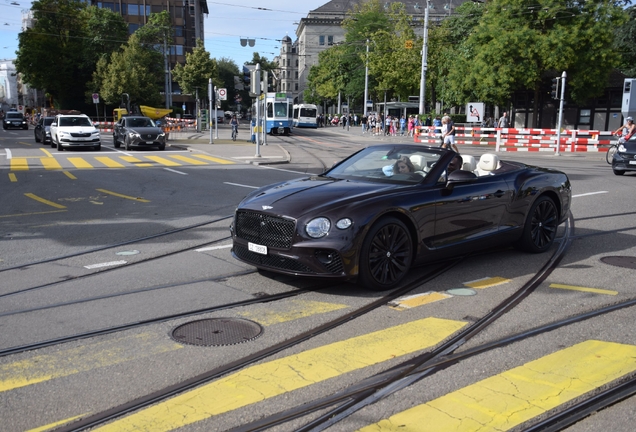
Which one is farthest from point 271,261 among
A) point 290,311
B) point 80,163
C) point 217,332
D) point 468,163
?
point 80,163

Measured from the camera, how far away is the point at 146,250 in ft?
Result: 28.3

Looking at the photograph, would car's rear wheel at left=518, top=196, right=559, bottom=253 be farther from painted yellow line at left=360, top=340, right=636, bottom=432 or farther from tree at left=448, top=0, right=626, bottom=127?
tree at left=448, top=0, right=626, bottom=127

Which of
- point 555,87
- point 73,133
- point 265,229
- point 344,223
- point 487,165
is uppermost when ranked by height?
point 555,87

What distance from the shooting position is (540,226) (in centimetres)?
830

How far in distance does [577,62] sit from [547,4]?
406cm

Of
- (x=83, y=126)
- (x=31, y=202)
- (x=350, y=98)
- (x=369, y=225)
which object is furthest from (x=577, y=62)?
(x=350, y=98)

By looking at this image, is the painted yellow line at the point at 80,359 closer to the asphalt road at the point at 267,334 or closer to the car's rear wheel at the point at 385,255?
the asphalt road at the point at 267,334

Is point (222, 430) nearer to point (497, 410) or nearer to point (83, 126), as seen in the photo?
point (497, 410)

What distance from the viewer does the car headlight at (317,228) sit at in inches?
241

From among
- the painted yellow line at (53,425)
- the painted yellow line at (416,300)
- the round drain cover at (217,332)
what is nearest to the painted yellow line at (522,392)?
the painted yellow line at (416,300)

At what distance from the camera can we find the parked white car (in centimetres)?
2872

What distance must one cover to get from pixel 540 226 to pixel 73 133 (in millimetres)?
25167

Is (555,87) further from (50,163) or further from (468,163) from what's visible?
(468,163)

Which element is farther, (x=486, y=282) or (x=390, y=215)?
(x=486, y=282)
